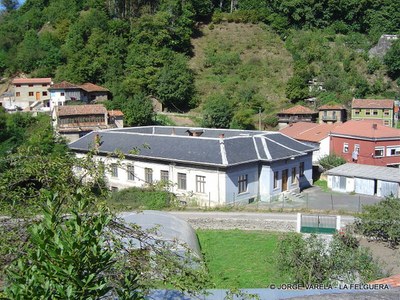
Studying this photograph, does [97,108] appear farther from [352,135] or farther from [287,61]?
[287,61]

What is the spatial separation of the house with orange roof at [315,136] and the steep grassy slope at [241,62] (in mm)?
11655

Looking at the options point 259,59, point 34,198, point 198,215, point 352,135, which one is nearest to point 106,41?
point 259,59

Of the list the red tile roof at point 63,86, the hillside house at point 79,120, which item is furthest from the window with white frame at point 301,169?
the red tile roof at point 63,86

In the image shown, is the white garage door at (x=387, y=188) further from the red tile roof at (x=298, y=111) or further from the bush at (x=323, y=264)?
the red tile roof at (x=298, y=111)

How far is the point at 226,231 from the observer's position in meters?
23.0

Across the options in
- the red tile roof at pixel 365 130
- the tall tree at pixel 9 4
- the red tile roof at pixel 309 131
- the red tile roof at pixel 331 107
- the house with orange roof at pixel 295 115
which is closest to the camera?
the red tile roof at pixel 365 130

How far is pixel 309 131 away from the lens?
4097cm

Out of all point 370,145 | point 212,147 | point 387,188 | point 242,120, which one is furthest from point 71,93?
point 387,188

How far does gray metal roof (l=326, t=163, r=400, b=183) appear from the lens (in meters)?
29.6

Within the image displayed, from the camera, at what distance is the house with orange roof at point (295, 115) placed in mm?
49263

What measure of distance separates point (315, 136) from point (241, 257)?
2255 centimetres

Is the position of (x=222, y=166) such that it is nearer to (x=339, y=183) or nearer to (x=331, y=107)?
(x=339, y=183)

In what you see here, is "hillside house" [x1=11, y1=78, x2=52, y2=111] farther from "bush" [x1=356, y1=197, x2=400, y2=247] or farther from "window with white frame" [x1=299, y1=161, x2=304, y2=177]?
"bush" [x1=356, y1=197, x2=400, y2=247]

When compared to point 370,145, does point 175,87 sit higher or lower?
higher
